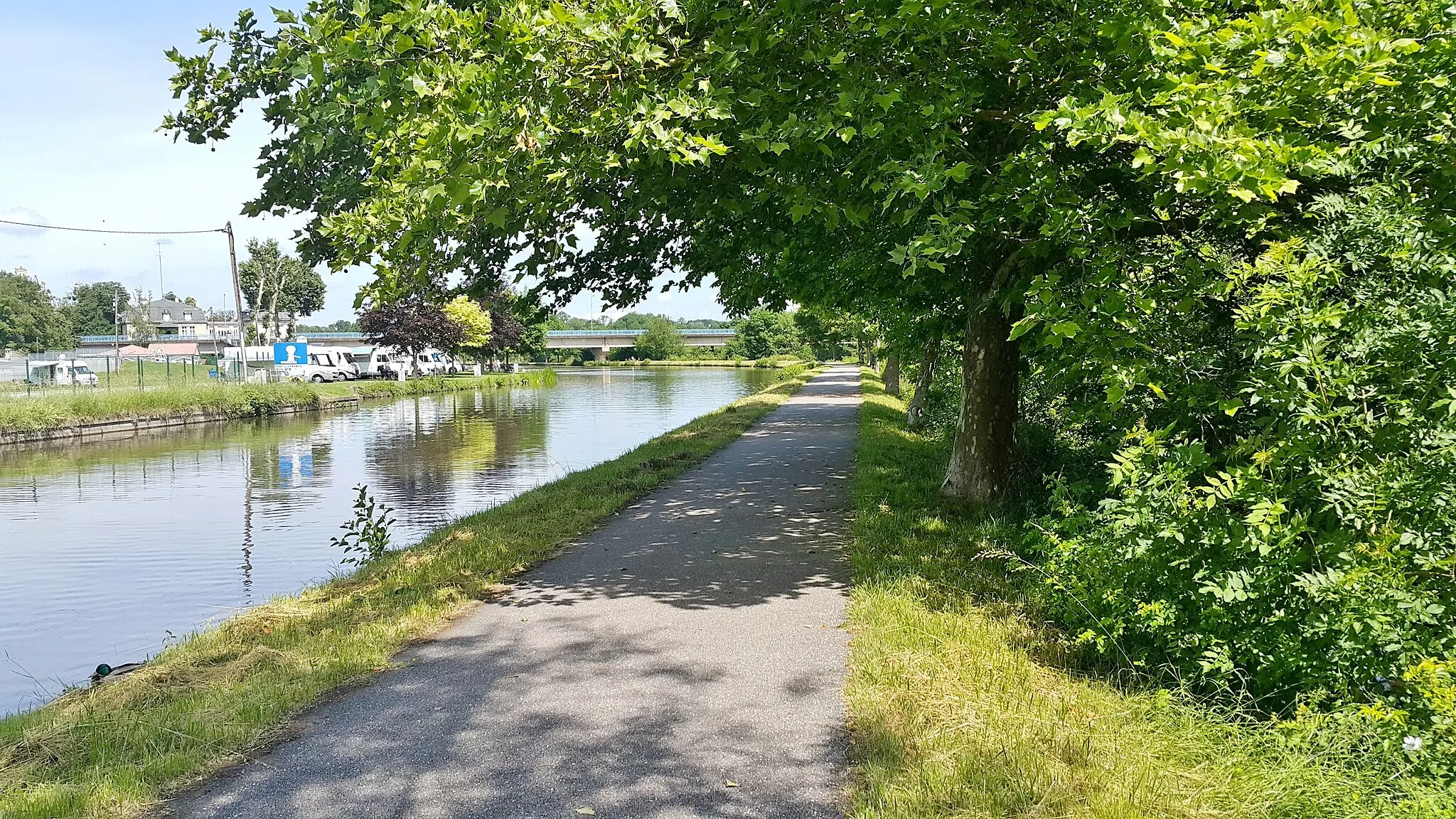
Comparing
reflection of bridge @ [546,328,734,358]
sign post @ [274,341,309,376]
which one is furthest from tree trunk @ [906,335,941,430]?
reflection of bridge @ [546,328,734,358]

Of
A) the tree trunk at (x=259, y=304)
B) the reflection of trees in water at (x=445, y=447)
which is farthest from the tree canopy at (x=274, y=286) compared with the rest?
the reflection of trees in water at (x=445, y=447)

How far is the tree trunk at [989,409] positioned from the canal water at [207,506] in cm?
713

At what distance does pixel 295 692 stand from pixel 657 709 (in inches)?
77.7

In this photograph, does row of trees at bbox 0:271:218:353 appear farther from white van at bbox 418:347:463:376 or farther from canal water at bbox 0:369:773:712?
canal water at bbox 0:369:773:712

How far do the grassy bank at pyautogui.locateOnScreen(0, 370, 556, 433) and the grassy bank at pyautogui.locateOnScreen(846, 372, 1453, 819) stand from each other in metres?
29.2

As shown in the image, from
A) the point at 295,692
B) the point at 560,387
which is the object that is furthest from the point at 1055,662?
the point at 560,387

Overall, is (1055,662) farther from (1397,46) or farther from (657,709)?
(1397,46)

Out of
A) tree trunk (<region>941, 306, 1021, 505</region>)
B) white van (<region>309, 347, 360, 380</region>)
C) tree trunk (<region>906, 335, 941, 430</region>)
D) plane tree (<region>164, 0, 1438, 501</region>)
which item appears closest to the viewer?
plane tree (<region>164, 0, 1438, 501</region>)

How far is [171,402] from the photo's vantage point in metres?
32.6

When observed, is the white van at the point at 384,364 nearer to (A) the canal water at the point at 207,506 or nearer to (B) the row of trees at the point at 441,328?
(B) the row of trees at the point at 441,328

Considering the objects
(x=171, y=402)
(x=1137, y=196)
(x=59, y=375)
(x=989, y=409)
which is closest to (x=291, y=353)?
(x=59, y=375)

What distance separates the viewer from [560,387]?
59.8 meters

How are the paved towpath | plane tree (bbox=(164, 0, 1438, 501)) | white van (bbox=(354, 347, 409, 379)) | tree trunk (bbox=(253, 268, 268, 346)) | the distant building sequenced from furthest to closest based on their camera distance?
the distant building, tree trunk (bbox=(253, 268, 268, 346)), white van (bbox=(354, 347, 409, 379)), plane tree (bbox=(164, 0, 1438, 501)), the paved towpath

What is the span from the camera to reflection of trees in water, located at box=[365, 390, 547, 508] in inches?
693
